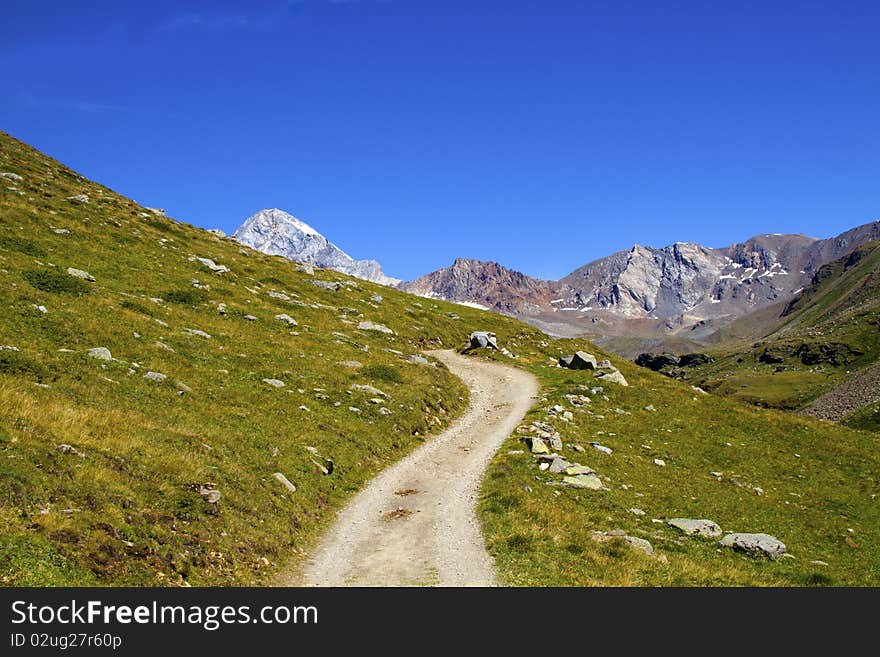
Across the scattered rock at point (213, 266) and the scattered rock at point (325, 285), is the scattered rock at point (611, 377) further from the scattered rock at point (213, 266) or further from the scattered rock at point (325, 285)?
the scattered rock at point (213, 266)

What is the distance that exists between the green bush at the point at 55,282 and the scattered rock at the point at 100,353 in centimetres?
1008

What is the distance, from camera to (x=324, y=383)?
32.6 metres

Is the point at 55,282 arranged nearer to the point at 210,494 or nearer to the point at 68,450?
the point at 68,450

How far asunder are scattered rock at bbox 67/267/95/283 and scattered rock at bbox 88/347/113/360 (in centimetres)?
1402

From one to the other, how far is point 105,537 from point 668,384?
158 feet

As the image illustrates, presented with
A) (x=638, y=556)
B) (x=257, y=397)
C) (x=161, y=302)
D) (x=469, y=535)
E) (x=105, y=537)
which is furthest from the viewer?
(x=161, y=302)

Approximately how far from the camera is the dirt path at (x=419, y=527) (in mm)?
16141

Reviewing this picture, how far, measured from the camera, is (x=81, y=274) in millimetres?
37250

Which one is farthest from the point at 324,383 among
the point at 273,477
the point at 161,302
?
the point at 161,302

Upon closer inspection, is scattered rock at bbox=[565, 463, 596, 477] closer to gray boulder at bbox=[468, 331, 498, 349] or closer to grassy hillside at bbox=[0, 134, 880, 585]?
grassy hillside at bbox=[0, 134, 880, 585]

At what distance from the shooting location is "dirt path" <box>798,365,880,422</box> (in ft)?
474

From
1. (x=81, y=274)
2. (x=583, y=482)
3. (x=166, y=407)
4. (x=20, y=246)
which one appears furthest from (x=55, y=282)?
(x=583, y=482)

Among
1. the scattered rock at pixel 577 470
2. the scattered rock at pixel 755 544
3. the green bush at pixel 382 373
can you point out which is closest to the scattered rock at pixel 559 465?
the scattered rock at pixel 577 470

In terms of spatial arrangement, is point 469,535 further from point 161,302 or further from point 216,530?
point 161,302
